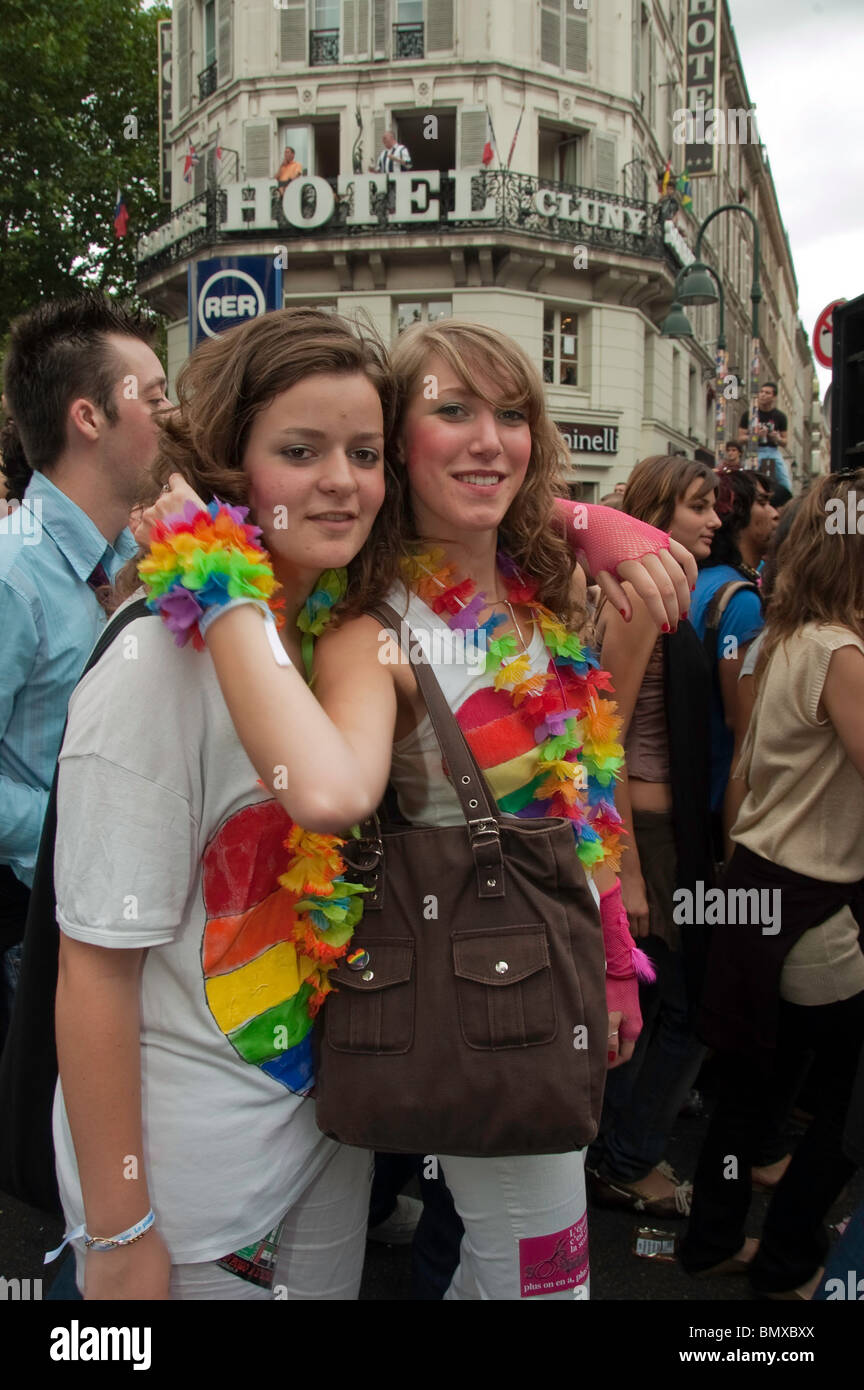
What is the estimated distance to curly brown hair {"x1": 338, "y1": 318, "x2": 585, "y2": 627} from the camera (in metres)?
1.71

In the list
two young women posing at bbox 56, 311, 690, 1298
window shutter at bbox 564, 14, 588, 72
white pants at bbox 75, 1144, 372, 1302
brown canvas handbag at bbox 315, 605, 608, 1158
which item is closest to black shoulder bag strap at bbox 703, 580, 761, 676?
two young women posing at bbox 56, 311, 690, 1298

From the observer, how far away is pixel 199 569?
127 centimetres

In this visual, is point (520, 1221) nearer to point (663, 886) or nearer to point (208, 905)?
point (208, 905)

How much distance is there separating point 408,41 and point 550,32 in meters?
2.94

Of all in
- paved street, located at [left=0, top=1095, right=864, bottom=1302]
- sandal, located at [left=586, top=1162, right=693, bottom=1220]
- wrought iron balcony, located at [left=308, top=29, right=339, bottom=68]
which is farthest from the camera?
wrought iron balcony, located at [left=308, top=29, right=339, bottom=68]

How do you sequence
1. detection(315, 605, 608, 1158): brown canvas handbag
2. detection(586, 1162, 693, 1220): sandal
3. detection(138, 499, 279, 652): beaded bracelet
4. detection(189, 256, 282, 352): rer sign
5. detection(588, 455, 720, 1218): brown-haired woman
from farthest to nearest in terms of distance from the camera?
detection(189, 256, 282, 352): rer sign
detection(586, 1162, 693, 1220): sandal
detection(588, 455, 720, 1218): brown-haired woman
detection(315, 605, 608, 1158): brown canvas handbag
detection(138, 499, 279, 652): beaded bracelet

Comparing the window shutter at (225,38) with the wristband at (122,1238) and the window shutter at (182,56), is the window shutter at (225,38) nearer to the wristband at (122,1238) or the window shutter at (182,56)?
the window shutter at (182,56)

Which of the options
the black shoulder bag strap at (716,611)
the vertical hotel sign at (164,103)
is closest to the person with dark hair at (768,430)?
the black shoulder bag strap at (716,611)

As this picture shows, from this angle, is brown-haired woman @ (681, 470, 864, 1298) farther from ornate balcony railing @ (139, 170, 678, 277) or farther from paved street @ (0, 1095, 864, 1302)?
ornate balcony railing @ (139, 170, 678, 277)

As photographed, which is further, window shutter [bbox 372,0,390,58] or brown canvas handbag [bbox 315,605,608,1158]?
window shutter [bbox 372,0,390,58]

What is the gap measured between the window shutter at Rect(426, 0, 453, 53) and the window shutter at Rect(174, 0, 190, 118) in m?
5.80

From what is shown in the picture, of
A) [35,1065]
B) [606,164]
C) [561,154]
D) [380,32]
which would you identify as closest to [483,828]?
[35,1065]

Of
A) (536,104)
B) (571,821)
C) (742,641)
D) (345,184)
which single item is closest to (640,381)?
(536,104)
